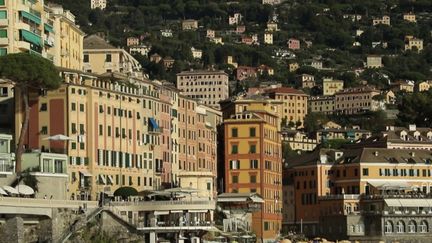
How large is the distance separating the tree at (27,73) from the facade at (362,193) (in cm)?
3643

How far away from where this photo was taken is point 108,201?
3388 inches

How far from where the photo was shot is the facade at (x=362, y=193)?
116 metres

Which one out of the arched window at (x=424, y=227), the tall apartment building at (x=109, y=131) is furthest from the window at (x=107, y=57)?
the arched window at (x=424, y=227)

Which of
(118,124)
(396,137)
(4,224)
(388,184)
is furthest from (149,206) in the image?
(396,137)

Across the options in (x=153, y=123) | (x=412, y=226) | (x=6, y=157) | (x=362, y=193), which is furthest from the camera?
(x=362, y=193)

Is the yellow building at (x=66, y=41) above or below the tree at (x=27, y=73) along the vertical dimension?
above

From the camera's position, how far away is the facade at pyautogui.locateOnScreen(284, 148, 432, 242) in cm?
11638

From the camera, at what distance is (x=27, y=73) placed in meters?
87.7

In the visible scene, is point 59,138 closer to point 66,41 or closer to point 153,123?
point 153,123

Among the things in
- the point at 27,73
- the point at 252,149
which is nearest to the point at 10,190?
the point at 27,73

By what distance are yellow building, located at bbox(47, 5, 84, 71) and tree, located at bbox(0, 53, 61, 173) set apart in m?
13.1

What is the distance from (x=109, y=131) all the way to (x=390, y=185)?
Answer: 34981 millimetres

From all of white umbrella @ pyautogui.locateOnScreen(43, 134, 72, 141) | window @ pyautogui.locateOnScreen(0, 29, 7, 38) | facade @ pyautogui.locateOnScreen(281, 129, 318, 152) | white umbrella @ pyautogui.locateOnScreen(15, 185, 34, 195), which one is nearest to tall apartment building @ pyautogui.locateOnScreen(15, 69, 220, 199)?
white umbrella @ pyautogui.locateOnScreen(43, 134, 72, 141)

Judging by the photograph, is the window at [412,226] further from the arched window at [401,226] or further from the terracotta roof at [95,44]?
the terracotta roof at [95,44]
